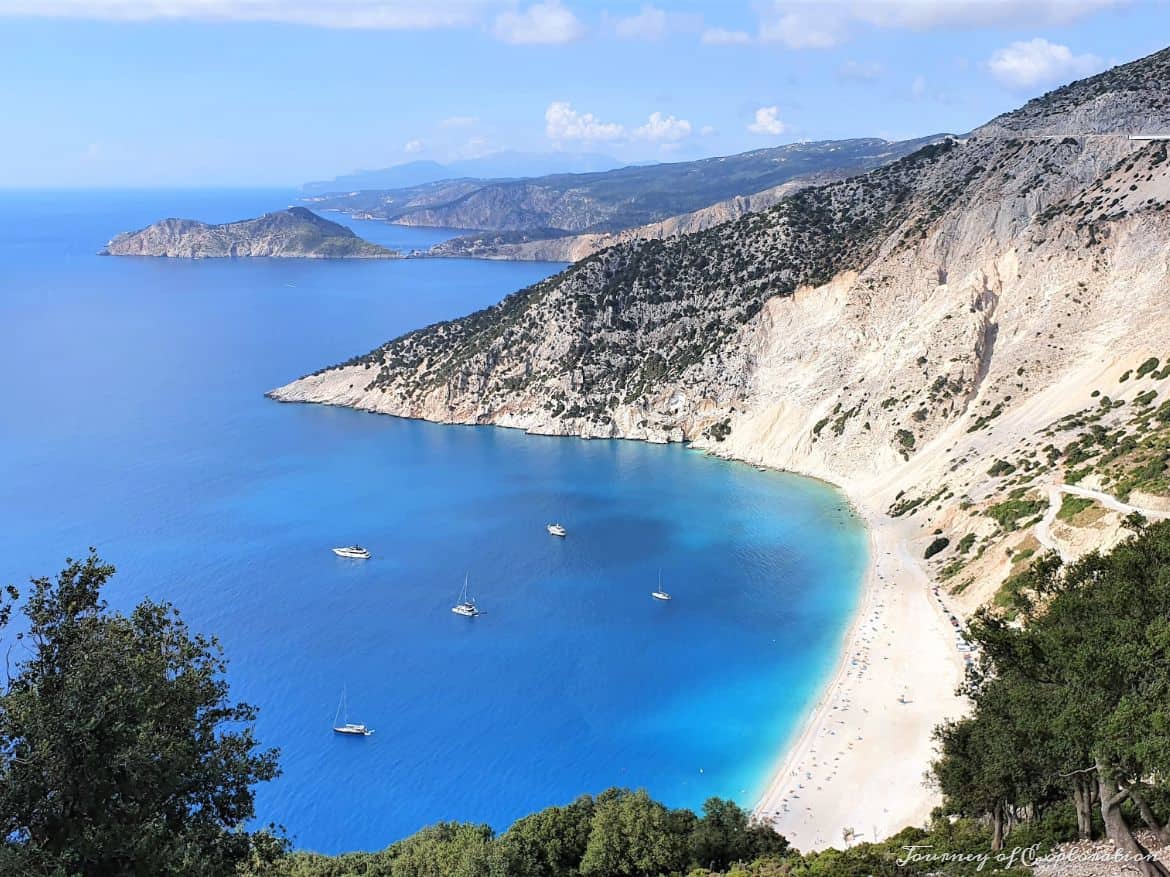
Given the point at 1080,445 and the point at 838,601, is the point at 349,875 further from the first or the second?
the point at 1080,445

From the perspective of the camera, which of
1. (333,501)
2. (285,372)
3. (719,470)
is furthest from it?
(285,372)

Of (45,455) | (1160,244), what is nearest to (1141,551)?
(1160,244)

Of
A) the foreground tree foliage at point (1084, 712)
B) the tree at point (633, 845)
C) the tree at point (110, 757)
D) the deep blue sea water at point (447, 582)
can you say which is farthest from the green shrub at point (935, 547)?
the tree at point (110, 757)

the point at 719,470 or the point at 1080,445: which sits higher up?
the point at 1080,445

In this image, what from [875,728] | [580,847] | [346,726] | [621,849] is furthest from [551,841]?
[875,728]

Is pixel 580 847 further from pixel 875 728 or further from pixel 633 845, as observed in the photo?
pixel 875 728

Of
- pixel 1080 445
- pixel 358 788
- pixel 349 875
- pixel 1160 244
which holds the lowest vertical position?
pixel 358 788

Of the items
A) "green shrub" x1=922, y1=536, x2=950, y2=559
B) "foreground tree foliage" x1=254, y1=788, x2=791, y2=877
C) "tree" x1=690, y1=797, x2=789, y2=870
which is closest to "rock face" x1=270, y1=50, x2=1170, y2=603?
"green shrub" x1=922, y1=536, x2=950, y2=559
